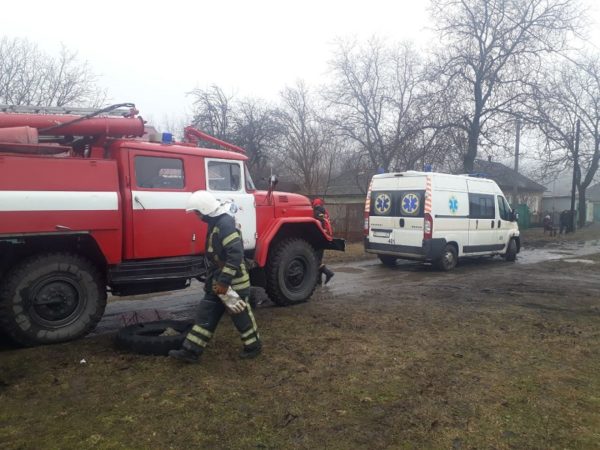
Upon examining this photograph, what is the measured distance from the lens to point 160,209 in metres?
5.80

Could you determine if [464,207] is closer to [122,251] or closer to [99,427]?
[122,251]

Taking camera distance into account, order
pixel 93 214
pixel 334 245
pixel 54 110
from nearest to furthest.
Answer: pixel 93 214 → pixel 54 110 → pixel 334 245

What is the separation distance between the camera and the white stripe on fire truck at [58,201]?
15.5 ft

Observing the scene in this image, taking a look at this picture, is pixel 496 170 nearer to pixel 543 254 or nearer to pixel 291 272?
pixel 543 254

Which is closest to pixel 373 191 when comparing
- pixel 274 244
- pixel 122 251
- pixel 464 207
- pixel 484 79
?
pixel 464 207

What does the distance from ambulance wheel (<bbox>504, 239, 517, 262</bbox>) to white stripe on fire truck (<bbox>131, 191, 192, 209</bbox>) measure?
11.2 metres

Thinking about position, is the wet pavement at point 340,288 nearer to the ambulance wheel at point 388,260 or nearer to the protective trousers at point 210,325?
the ambulance wheel at point 388,260

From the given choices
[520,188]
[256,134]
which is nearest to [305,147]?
[256,134]

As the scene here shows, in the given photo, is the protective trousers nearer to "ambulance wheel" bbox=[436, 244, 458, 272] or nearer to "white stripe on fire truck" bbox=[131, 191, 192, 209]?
"white stripe on fire truck" bbox=[131, 191, 192, 209]

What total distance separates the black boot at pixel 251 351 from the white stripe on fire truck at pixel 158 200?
2130mm

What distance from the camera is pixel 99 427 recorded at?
3365 millimetres

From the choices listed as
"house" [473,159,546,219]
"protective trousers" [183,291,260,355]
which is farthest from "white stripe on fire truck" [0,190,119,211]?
"house" [473,159,546,219]

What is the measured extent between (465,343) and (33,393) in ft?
14.5

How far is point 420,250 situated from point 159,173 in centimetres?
717
